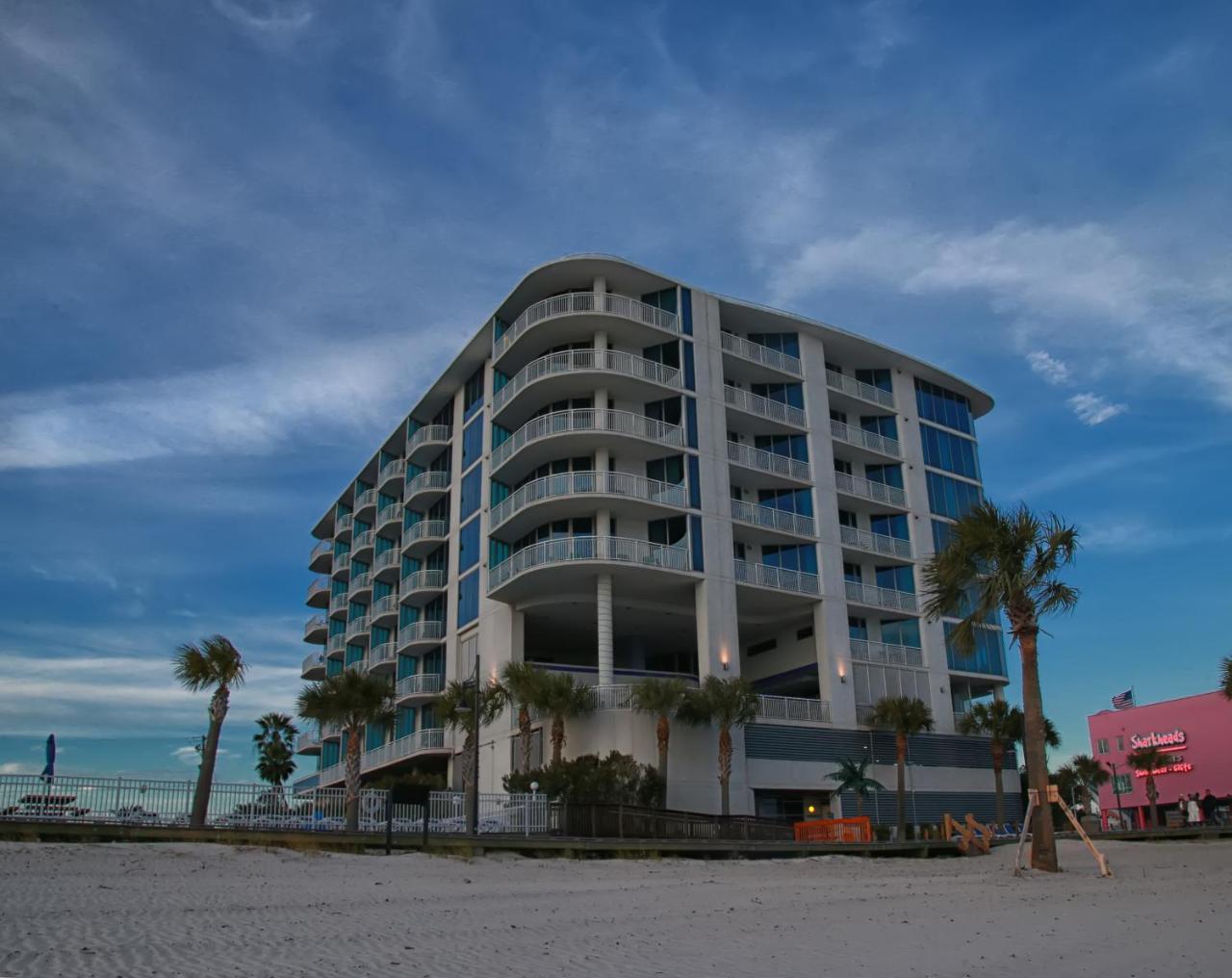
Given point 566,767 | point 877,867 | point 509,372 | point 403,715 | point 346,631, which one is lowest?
point 877,867

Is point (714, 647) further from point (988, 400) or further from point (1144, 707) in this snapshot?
point (1144, 707)

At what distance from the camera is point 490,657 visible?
4422 cm

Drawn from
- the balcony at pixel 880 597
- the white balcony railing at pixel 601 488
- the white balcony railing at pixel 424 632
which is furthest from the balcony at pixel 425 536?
the balcony at pixel 880 597

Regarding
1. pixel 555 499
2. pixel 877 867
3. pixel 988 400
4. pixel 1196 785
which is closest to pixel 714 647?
pixel 555 499

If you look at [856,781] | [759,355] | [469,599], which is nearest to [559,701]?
[856,781]

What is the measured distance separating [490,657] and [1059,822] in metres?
36.0

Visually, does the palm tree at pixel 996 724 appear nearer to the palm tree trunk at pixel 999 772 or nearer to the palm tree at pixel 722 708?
the palm tree trunk at pixel 999 772

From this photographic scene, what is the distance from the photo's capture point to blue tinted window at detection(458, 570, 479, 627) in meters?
47.3

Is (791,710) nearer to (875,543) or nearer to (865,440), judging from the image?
(875,543)

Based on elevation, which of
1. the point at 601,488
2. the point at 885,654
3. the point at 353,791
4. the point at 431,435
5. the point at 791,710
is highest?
the point at 431,435

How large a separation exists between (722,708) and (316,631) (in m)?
47.0

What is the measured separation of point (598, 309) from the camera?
43.0 meters

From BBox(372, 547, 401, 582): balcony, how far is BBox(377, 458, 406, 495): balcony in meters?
3.52

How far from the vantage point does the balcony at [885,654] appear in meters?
46.0
